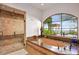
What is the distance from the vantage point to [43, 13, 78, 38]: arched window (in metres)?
1.97

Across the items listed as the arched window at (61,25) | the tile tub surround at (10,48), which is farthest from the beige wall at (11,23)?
the arched window at (61,25)

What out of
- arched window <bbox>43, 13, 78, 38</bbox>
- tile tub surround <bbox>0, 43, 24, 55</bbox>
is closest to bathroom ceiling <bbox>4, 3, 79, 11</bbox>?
arched window <bbox>43, 13, 78, 38</bbox>

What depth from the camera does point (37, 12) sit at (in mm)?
2049

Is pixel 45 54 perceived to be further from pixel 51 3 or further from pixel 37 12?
pixel 51 3

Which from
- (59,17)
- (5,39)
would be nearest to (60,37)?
(59,17)

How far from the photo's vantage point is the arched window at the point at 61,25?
6.45 ft

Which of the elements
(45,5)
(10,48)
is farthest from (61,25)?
(10,48)

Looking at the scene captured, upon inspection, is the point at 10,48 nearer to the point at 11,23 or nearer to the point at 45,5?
the point at 11,23

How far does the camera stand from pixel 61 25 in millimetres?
2023

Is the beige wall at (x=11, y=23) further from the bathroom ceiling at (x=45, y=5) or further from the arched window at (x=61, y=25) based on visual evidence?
the arched window at (x=61, y=25)

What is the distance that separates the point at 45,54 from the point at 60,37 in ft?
1.36

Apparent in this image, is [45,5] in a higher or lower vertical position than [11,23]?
higher

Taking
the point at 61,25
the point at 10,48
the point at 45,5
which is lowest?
the point at 10,48

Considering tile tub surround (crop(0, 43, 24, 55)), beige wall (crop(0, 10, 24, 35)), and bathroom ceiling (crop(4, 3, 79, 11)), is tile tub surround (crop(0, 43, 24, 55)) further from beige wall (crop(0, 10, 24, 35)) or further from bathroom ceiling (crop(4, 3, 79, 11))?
bathroom ceiling (crop(4, 3, 79, 11))
